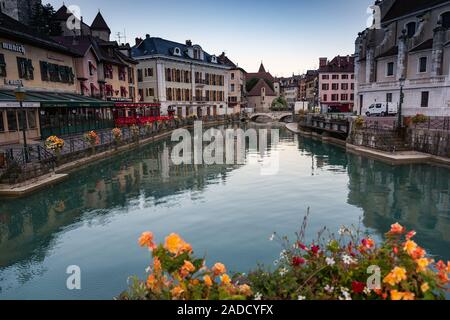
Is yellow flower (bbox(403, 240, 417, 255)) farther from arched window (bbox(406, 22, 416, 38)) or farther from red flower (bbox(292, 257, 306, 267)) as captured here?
arched window (bbox(406, 22, 416, 38))

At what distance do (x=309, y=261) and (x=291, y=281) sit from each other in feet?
1.96

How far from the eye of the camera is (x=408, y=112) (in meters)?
37.2

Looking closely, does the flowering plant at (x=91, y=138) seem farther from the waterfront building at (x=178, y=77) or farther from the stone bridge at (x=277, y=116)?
the stone bridge at (x=277, y=116)

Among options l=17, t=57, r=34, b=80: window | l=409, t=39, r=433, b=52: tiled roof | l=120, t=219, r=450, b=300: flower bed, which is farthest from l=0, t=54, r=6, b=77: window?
l=409, t=39, r=433, b=52: tiled roof

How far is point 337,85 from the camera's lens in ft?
278

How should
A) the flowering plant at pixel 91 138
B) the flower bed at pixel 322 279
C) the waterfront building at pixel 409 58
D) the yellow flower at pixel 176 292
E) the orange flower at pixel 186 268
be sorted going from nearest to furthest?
the flower bed at pixel 322 279
the yellow flower at pixel 176 292
the orange flower at pixel 186 268
the flowering plant at pixel 91 138
the waterfront building at pixel 409 58

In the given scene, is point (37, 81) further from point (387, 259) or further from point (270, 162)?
point (387, 259)

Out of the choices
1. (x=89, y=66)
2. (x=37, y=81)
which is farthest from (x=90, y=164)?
(x=89, y=66)

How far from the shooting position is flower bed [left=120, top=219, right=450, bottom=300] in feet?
11.7

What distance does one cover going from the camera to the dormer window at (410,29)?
4050cm

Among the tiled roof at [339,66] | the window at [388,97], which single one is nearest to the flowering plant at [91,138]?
the window at [388,97]

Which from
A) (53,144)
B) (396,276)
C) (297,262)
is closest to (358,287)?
(396,276)

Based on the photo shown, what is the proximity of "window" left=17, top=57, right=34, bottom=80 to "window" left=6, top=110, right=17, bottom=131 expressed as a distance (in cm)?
376

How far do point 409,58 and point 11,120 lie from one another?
40.4 meters
